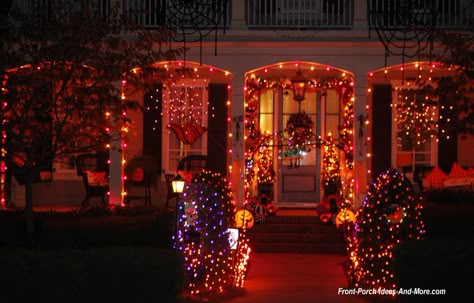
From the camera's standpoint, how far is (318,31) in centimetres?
1438

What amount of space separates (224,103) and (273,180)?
1.90 m

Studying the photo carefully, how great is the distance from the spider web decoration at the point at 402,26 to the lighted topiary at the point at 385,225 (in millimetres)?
4428

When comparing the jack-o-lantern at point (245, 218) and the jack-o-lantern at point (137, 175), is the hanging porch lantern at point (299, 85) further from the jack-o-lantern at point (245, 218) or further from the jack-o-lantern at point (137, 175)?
the jack-o-lantern at point (137, 175)

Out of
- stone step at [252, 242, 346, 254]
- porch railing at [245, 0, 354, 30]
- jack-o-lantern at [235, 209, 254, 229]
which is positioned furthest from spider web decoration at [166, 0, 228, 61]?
stone step at [252, 242, 346, 254]

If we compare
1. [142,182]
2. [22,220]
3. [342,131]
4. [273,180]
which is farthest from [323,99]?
[22,220]

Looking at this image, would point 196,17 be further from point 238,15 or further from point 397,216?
point 397,216

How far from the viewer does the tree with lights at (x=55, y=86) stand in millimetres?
9930

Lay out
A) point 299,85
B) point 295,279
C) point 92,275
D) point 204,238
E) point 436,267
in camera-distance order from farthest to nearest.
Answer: point 299,85 → point 295,279 → point 204,238 → point 436,267 → point 92,275

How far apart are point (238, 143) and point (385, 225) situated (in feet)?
16.2

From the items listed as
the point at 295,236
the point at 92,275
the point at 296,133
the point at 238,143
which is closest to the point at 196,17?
the point at 238,143

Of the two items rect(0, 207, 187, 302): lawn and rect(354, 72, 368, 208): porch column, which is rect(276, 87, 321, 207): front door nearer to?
rect(354, 72, 368, 208): porch column

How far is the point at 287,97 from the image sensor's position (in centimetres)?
1659

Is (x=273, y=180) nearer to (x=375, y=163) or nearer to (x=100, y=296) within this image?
(x=375, y=163)

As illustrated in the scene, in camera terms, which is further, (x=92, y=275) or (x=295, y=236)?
(x=295, y=236)
